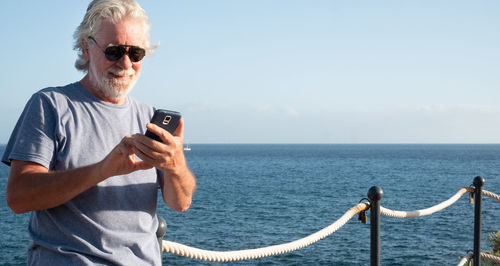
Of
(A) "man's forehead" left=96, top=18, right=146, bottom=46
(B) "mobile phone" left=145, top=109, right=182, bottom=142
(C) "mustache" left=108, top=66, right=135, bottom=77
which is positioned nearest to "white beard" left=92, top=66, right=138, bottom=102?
(C) "mustache" left=108, top=66, right=135, bottom=77

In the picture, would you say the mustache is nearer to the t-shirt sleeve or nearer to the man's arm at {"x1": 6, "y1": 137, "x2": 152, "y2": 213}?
the t-shirt sleeve

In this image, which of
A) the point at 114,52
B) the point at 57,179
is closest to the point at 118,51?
the point at 114,52

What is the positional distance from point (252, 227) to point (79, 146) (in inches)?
1209

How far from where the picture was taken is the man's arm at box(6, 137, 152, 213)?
5.08 feet

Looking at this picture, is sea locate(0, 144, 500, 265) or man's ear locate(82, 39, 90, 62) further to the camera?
sea locate(0, 144, 500, 265)

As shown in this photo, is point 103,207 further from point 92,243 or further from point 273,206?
point 273,206

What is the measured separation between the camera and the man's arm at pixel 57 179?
1549mm

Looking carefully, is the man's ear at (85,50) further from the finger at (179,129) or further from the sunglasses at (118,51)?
the finger at (179,129)

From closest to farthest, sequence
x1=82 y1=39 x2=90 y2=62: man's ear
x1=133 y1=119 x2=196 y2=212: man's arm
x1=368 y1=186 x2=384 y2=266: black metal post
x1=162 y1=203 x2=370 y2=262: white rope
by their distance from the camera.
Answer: x1=133 y1=119 x2=196 y2=212: man's arm
x1=82 y1=39 x2=90 y2=62: man's ear
x1=162 y1=203 x2=370 y2=262: white rope
x1=368 y1=186 x2=384 y2=266: black metal post

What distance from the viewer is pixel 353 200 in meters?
44.2

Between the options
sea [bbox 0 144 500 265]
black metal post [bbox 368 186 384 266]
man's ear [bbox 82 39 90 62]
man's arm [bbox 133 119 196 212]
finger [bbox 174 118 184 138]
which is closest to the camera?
man's arm [bbox 133 119 196 212]

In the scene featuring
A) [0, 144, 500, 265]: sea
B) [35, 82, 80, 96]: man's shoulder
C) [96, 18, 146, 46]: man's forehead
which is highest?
[96, 18, 146, 46]: man's forehead

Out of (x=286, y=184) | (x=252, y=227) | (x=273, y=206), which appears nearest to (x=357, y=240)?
(x=252, y=227)

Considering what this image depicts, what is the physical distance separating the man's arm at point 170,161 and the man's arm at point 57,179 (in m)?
0.06
